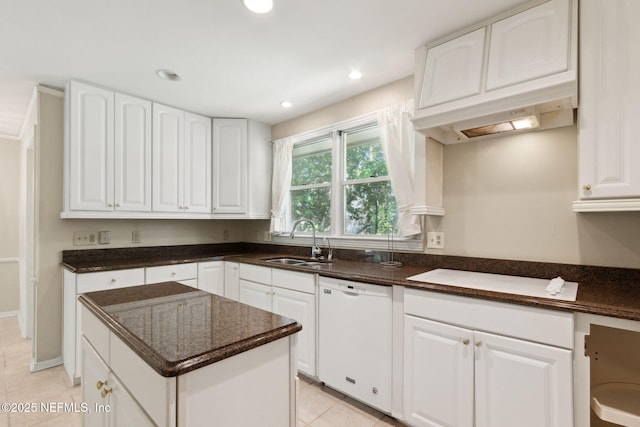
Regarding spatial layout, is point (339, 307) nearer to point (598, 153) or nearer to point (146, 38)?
point (598, 153)

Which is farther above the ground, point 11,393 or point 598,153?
point 598,153

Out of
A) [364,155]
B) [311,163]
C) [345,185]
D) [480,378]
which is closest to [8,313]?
[311,163]

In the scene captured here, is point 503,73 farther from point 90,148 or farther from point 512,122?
point 90,148

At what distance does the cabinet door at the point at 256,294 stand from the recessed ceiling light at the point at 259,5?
2.01 meters

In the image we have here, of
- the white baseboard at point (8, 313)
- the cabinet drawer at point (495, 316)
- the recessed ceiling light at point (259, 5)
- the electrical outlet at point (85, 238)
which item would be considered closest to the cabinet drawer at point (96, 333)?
the cabinet drawer at point (495, 316)

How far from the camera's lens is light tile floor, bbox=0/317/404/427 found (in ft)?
6.31

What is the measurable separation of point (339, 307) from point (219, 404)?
4.44ft

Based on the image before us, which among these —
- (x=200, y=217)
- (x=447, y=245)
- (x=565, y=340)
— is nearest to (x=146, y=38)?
(x=200, y=217)

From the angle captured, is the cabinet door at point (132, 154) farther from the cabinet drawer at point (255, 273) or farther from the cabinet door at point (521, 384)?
the cabinet door at point (521, 384)

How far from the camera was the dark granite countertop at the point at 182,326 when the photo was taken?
2.62 ft

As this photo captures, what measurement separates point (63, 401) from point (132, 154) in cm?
198

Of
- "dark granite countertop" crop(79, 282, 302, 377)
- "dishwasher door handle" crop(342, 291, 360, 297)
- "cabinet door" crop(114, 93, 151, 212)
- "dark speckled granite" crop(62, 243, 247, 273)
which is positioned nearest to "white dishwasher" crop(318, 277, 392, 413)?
"dishwasher door handle" crop(342, 291, 360, 297)

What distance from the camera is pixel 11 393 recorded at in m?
2.22

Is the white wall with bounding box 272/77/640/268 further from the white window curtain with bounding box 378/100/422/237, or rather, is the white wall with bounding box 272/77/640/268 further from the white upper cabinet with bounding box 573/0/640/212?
the white upper cabinet with bounding box 573/0/640/212
